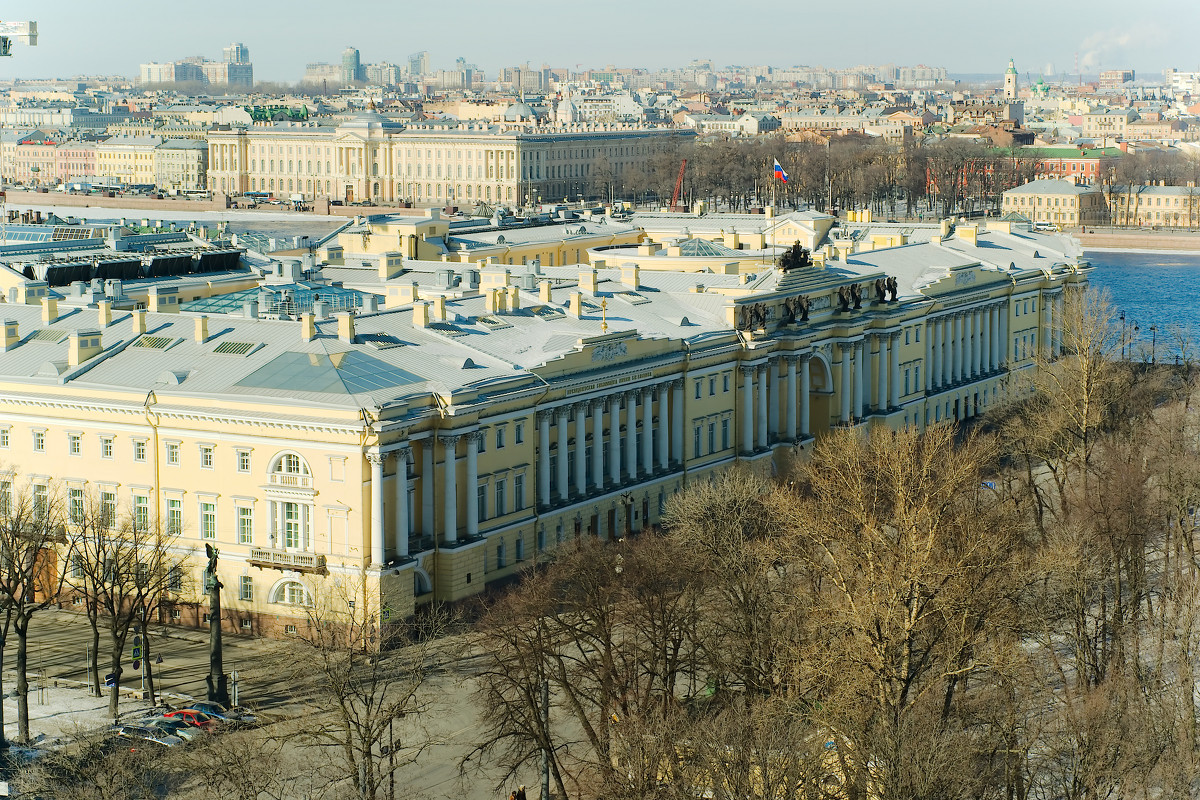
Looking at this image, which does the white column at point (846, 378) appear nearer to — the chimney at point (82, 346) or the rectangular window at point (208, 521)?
the chimney at point (82, 346)

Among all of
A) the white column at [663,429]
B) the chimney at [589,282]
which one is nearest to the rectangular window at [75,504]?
the white column at [663,429]

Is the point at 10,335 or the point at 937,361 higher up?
the point at 10,335

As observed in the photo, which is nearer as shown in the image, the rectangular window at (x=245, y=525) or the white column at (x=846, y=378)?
the rectangular window at (x=245, y=525)

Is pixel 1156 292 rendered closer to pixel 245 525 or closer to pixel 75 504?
pixel 245 525

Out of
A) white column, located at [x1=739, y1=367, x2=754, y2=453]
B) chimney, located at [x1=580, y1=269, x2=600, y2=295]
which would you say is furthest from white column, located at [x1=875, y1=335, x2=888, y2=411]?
chimney, located at [x1=580, y1=269, x2=600, y2=295]

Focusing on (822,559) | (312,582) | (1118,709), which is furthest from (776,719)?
(312,582)

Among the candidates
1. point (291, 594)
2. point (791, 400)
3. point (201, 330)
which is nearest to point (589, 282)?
point (791, 400)

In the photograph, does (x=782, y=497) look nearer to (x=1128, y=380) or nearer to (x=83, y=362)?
(x=83, y=362)
